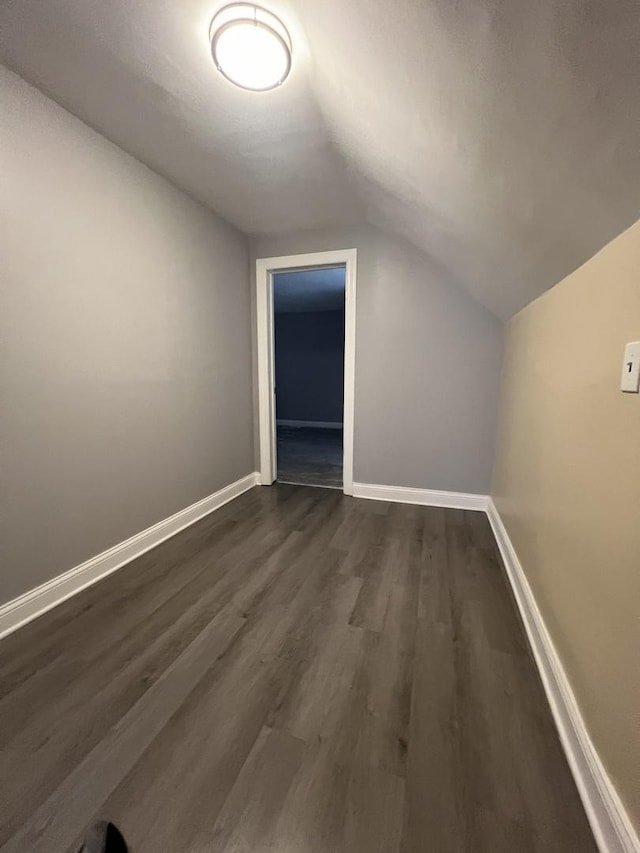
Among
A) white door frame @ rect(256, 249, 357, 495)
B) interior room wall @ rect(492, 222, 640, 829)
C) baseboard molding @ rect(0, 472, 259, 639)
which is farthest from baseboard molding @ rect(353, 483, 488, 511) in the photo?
baseboard molding @ rect(0, 472, 259, 639)

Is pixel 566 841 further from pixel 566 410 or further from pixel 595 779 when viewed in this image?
pixel 566 410

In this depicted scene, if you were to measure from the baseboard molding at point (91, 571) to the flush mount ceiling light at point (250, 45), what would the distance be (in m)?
2.37

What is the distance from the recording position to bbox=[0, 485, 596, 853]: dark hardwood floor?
3.01 feet

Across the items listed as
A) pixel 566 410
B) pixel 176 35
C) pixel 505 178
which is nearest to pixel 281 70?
pixel 176 35

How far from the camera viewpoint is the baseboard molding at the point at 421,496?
2971mm

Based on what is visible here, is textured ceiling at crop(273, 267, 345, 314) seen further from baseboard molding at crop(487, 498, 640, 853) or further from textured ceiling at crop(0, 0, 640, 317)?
baseboard molding at crop(487, 498, 640, 853)

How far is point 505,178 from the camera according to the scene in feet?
3.60

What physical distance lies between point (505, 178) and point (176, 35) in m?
1.27

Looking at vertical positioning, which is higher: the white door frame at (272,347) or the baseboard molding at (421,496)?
the white door frame at (272,347)

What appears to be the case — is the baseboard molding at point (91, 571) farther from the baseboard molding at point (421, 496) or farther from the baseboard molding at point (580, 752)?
the baseboard molding at point (580, 752)

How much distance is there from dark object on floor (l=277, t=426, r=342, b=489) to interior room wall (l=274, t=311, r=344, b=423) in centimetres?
53

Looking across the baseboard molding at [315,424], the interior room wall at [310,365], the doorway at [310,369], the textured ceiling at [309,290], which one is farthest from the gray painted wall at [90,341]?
the baseboard molding at [315,424]

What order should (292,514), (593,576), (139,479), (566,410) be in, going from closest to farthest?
(593,576) < (566,410) < (139,479) < (292,514)

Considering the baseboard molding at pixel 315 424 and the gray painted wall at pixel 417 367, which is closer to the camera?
the gray painted wall at pixel 417 367
